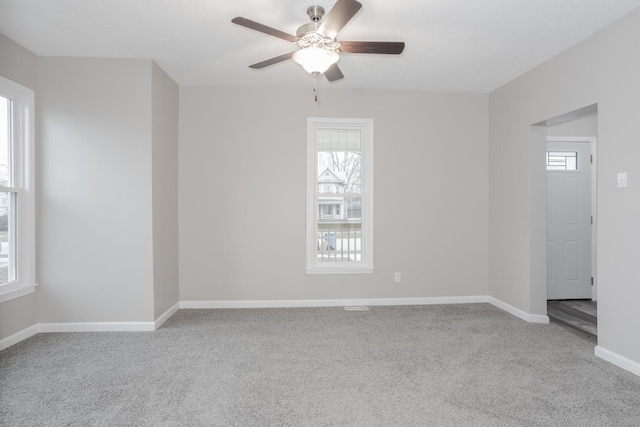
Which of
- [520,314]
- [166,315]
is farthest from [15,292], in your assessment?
[520,314]

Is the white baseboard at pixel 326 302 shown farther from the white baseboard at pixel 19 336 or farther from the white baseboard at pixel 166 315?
the white baseboard at pixel 19 336

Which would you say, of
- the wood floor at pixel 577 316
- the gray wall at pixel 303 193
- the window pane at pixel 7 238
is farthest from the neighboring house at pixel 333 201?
the window pane at pixel 7 238

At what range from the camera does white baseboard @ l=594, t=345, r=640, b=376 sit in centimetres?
260

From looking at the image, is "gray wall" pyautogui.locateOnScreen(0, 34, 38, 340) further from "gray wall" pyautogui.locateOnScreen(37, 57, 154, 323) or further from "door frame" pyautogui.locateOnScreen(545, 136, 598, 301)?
"door frame" pyautogui.locateOnScreen(545, 136, 598, 301)

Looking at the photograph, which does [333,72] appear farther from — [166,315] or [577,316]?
[577,316]

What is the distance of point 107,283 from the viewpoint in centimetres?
349

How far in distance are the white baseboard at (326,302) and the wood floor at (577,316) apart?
79 centimetres

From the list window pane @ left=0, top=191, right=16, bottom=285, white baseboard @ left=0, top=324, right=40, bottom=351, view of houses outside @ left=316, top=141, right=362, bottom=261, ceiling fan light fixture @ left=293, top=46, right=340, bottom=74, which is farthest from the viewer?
view of houses outside @ left=316, top=141, right=362, bottom=261

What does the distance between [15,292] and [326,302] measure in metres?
3.03

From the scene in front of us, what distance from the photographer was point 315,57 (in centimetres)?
237

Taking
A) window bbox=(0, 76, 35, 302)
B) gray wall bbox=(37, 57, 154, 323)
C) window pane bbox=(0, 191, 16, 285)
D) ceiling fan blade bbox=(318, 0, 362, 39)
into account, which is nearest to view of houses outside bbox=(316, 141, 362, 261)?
gray wall bbox=(37, 57, 154, 323)

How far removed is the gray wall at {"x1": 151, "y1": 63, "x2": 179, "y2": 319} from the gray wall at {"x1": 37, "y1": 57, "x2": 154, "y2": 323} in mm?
99

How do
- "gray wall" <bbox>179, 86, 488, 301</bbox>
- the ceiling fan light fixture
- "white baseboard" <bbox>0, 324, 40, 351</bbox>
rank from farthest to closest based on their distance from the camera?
"gray wall" <bbox>179, 86, 488, 301</bbox>, "white baseboard" <bbox>0, 324, 40, 351</bbox>, the ceiling fan light fixture

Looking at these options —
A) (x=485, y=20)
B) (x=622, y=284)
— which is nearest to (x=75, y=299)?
(x=485, y=20)
